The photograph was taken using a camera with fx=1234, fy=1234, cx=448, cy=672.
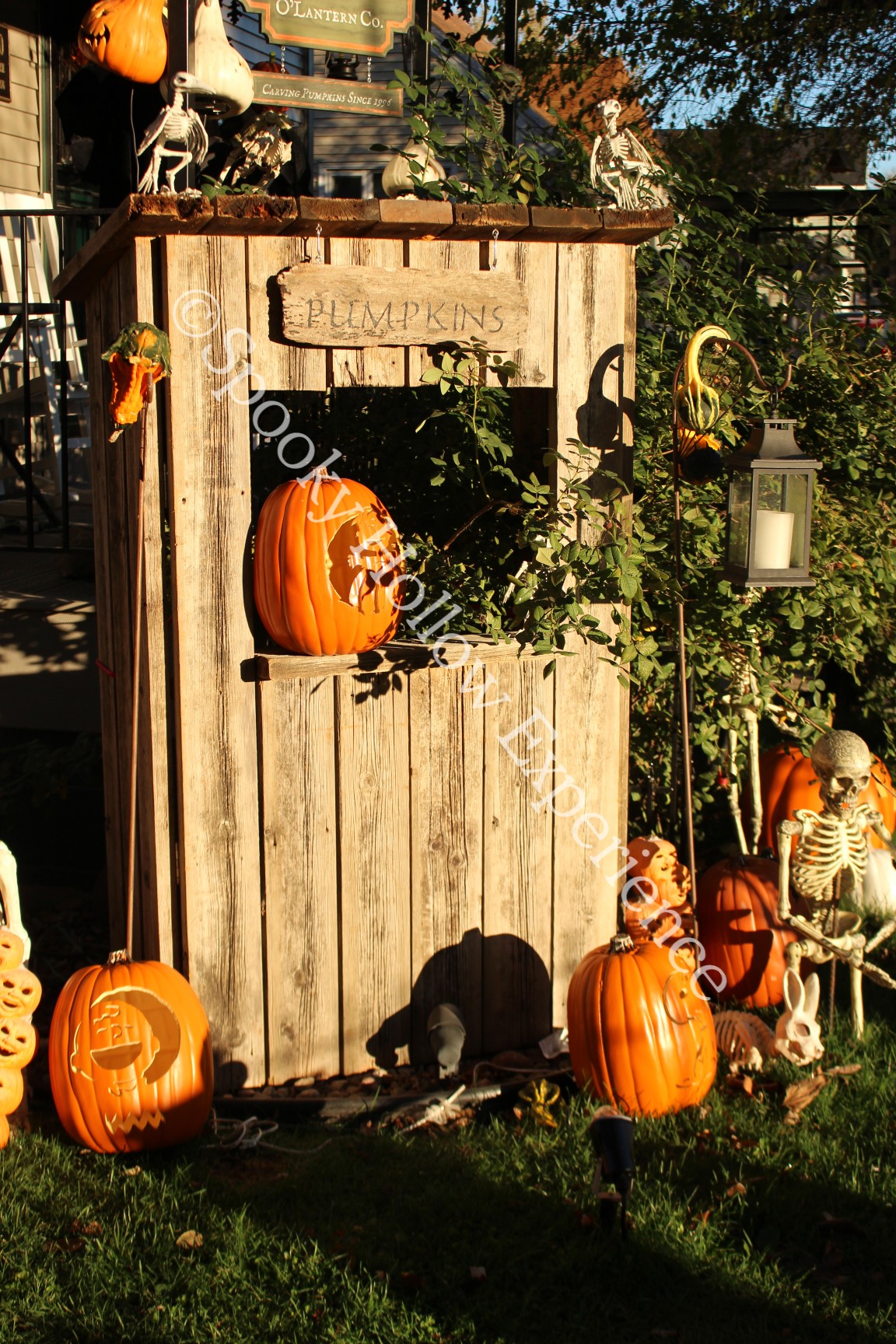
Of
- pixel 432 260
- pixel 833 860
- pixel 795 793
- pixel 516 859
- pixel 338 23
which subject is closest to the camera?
Answer: pixel 432 260

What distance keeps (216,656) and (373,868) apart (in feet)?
2.78

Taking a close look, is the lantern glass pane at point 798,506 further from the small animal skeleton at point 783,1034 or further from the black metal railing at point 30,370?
the black metal railing at point 30,370

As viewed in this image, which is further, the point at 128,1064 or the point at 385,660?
the point at 385,660

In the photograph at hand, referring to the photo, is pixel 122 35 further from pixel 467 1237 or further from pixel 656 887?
pixel 467 1237

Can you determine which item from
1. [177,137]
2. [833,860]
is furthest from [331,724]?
[177,137]

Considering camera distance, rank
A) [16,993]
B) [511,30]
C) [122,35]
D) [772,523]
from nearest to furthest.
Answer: [16,993] → [772,523] → [511,30] → [122,35]

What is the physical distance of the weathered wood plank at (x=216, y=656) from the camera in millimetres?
3500

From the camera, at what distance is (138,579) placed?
11.6 ft

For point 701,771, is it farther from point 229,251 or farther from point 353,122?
point 353,122

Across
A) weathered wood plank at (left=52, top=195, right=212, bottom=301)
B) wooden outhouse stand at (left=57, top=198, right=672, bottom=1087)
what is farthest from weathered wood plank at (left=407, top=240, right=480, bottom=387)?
weathered wood plank at (left=52, top=195, right=212, bottom=301)

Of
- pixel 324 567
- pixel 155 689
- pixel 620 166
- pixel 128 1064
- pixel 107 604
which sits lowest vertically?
pixel 128 1064

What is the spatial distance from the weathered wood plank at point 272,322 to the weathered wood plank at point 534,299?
636mm

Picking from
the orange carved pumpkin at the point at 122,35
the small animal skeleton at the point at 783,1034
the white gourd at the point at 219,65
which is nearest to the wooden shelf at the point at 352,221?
the white gourd at the point at 219,65

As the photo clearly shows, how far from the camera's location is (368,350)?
3672 millimetres
